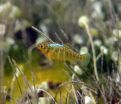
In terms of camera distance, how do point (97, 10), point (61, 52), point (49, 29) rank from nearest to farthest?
point (61, 52) < point (97, 10) < point (49, 29)

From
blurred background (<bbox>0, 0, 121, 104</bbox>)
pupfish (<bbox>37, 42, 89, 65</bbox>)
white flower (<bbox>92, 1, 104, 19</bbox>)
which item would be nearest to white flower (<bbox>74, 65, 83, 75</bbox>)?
pupfish (<bbox>37, 42, 89, 65</bbox>)

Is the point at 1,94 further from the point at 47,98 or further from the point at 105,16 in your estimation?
the point at 105,16

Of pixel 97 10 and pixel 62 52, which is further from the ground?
pixel 97 10

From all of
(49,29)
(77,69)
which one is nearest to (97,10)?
(49,29)

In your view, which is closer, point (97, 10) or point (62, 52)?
point (62, 52)

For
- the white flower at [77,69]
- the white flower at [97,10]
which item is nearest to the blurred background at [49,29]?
the white flower at [97,10]

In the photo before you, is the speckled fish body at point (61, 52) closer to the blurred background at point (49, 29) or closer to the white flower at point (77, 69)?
the white flower at point (77, 69)

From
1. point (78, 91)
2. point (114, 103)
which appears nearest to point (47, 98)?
point (78, 91)

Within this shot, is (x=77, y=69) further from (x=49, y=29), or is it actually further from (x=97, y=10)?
(x=49, y=29)
